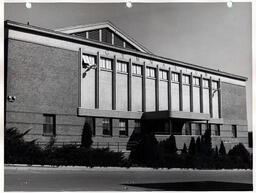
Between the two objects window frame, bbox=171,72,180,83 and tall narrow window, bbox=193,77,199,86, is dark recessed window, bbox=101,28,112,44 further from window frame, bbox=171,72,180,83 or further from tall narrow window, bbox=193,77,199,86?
tall narrow window, bbox=193,77,199,86

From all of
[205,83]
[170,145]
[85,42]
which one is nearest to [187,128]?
[205,83]

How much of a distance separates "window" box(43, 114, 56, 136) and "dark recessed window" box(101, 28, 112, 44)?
8.31 metres

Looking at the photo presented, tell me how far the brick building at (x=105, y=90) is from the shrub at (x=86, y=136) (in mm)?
466

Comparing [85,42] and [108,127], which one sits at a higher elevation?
[85,42]

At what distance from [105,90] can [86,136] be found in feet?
15.7

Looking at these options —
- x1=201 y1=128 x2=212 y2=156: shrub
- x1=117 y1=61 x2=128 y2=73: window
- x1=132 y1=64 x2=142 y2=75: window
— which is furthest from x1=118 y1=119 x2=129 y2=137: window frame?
x1=201 y1=128 x2=212 y2=156: shrub

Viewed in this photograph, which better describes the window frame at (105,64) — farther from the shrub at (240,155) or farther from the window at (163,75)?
the shrub at (240,155)

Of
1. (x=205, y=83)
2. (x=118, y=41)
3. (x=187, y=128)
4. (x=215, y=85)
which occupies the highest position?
(x=118, y=41)

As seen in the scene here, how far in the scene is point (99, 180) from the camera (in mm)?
17844

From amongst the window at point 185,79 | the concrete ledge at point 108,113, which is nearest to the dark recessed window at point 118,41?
the concrete ledge at point 108,113

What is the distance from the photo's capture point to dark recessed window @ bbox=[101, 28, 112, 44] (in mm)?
30578

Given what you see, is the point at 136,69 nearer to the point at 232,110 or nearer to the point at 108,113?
the point at 108,113

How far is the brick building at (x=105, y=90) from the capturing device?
80.2 ft

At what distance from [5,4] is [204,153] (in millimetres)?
20081
